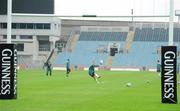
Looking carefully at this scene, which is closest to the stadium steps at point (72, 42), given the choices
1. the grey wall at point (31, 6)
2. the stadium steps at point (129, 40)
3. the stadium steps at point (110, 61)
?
the stadium steps at point (110, 61)

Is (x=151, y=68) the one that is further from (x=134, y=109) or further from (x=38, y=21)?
(x=134, y=109)

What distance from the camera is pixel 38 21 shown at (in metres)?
75.8

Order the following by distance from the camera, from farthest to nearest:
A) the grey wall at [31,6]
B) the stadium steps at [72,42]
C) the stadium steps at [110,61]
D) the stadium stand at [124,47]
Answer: the stadium steps at [72,42]
the stadium steps at [110,61]
the stadium stand at [124,47]
the grey wall at [31,6]

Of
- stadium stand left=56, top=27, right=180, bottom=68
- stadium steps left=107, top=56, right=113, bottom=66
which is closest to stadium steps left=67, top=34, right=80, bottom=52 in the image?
stadium stand left=56, top=27, right=180, bottom=68

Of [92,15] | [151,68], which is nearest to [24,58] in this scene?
[151,68]

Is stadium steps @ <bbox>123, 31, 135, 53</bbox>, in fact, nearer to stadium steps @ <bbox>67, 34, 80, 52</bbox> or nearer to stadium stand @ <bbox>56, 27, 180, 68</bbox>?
stadium stand @ <bbox>56, 27, 180, 68</bbox>

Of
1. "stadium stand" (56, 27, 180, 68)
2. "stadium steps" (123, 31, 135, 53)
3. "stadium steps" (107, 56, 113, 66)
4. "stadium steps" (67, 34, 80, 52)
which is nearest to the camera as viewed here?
"stadium stand" (56, 27, 180, 68)

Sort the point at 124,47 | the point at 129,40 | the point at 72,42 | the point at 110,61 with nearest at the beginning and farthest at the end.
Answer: the point at 110,61 → the point at 124,47 → the point at 129,40 → the point at 72,42

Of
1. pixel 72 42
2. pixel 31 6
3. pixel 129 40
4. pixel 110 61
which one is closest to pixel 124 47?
pixel 129 40

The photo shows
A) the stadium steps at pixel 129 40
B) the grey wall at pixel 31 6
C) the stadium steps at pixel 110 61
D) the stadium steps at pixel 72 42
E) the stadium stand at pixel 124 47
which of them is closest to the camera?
the grey wall at pixel 31 6

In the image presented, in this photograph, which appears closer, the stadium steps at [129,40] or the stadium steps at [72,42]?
the stadium steps at [129,40]

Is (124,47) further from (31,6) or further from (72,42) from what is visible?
(31,6)

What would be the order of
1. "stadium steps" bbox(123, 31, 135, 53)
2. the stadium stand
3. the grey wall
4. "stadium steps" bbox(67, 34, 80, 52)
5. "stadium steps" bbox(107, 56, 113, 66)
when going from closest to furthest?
1. the grey wall
2. the stadium stand
3. "stadium steps" bbox(107, 56, 113, 66)
4. "stadium steps" bbox(123, 31, 135, 53)
5. "stadium steps" bbox(67, 34, 80, 52)

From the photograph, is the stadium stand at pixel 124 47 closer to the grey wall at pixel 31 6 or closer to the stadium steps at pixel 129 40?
the stadium steps at pixel 129 40
